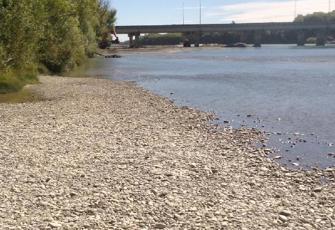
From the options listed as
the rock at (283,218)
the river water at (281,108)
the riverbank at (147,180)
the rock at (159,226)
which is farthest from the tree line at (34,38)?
the rock at (283,218)

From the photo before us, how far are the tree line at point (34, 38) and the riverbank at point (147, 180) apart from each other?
12.0 meters

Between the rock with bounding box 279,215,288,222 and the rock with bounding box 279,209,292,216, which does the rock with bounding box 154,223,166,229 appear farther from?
the rock with bounding box 279,209,292,216

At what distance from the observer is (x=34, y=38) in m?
40.1

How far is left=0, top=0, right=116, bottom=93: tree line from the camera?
122 ft

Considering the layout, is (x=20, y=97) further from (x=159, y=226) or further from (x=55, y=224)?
(x=159, y=226)

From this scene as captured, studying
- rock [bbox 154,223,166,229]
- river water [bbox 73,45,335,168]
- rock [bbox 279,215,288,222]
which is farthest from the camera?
river water [bbox 73,45,335,168]

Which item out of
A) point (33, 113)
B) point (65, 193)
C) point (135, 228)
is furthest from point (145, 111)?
point (135, 228)

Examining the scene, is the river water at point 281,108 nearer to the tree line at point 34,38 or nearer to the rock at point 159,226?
the rock at point 159,226

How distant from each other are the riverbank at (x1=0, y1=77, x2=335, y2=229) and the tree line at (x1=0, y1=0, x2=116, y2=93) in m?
12.0

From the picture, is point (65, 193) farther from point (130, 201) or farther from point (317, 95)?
point (317, 95)

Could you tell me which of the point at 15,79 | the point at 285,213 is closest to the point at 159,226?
the point at 285,213

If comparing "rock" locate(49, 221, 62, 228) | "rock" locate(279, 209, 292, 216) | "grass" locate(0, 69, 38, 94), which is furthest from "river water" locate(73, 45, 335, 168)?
"grass" locate(0, 69, 38, 94)

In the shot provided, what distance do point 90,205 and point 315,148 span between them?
1264cm

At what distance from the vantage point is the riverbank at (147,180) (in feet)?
38.5
